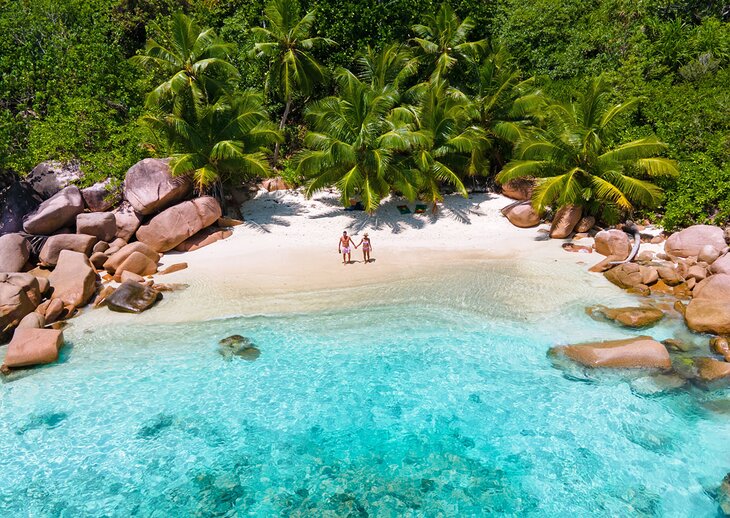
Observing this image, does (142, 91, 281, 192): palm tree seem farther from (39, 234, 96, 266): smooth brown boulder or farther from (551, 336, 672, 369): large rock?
(551, 336, 672, 369): large rock

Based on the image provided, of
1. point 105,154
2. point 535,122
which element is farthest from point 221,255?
point 535,122

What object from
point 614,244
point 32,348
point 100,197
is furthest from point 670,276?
point 100,197

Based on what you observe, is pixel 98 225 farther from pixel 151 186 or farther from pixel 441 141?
pixel 441 141

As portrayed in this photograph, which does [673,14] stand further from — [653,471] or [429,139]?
[653,471]

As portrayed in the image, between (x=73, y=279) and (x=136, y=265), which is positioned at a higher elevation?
(x=136, y=265)

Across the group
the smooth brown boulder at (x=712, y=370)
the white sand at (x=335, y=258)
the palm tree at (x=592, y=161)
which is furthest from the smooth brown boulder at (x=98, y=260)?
the smooth brown boulder at (x=712, y=370)

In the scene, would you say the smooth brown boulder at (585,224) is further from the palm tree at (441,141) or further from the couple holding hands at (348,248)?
the couple holding hands at (348,248)
